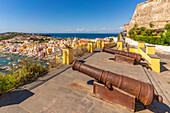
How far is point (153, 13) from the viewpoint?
40.0 m

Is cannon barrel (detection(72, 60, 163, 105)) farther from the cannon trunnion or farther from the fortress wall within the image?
the fortress wall

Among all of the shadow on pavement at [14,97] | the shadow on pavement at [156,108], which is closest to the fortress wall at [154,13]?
the shadow on pavement at [156,108]

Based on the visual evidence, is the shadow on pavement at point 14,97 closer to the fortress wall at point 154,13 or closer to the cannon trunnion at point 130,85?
the cannon trunnion at point 130,85

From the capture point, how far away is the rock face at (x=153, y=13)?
115ft

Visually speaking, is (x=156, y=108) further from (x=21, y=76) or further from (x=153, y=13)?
(x=153, y=13)

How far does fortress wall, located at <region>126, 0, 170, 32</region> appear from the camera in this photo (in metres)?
35.1

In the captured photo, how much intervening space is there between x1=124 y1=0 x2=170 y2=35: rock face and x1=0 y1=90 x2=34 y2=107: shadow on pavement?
44.2m

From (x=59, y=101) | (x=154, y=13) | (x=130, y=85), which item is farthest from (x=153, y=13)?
(x=59, y=101)

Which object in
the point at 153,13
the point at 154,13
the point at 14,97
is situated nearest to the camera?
the point at 14,97

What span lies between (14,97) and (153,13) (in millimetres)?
52667

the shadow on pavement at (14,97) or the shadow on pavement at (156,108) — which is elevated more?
the shadow on pavement at (14,97)

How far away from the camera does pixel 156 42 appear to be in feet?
61.3

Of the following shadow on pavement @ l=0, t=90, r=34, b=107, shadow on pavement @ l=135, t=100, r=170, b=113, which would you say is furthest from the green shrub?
shadow on pavement @ l=135, t=100, r=170, b=113

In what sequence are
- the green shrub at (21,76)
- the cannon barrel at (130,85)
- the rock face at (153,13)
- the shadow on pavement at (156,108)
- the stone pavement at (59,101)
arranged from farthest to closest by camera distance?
the rock face at (153,13) < the green shrub at (21,76) < the shadow on pavement at (156,108) < the stone pavement at (59,101) < the cannon barrel at (130,85)
